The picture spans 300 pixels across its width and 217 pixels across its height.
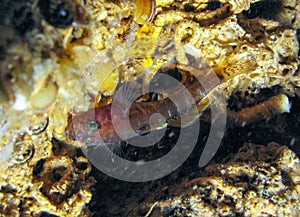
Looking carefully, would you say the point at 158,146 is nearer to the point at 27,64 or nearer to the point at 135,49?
the point at 135,49

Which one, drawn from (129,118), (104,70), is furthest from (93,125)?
(104,70)

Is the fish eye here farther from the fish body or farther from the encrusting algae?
the encrusting algae

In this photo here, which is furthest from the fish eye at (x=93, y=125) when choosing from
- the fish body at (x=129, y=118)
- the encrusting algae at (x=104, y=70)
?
the encrusting algae at (x=104, y=70)

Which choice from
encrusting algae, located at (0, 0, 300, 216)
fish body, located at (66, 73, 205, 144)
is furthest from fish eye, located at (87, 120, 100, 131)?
encrusting algae, located at (0, 0, 300, 216)

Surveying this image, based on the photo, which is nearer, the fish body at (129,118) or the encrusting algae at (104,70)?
the encrusting algae at (104,70)

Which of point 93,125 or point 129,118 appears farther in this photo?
point 129,118

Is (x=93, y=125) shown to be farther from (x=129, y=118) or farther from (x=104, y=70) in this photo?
(x=104, y=70)

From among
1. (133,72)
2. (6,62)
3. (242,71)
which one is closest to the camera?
(6,62)

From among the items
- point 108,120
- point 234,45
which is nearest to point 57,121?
point 108,120

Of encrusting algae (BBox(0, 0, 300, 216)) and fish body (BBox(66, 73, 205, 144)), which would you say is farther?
fish body (BBox(66, 73, 205, 144))

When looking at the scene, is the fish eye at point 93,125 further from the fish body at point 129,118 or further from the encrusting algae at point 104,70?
the encrusting algae at point 104,70

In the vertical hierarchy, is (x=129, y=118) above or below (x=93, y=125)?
below
